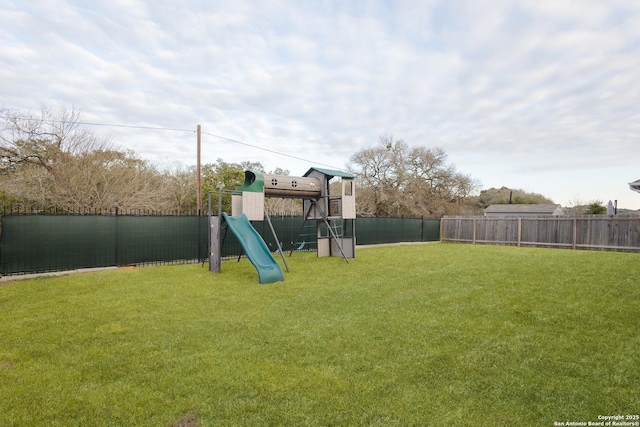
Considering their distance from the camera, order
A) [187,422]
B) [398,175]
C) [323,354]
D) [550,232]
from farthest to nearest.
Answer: [398,175]
[550,232]
[323,354]
[187,422]

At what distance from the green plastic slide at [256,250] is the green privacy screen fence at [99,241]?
2378mm

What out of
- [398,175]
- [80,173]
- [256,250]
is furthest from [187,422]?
[398,175]

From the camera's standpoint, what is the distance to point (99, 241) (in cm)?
842

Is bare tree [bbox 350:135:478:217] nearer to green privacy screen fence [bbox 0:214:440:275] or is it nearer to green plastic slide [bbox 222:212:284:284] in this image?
green privacy screen fence [bbox 0:214:440:275]

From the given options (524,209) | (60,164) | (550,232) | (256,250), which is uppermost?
(60,164)

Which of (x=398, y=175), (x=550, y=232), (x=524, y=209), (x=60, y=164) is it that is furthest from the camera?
(x=524, y=209)

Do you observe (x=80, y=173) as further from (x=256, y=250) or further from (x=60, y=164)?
(x=256, y=250)

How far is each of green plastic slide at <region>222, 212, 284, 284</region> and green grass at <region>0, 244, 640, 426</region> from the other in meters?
0.87

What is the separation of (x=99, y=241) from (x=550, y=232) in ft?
51.6

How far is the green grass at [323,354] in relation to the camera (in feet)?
7.26

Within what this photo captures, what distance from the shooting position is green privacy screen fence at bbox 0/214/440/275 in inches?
288

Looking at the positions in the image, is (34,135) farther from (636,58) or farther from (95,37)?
(636,58)

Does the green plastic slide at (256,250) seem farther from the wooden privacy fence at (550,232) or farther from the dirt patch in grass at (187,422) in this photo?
the wooden privacy fence at (550,232)

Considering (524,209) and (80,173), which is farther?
(524,209)
